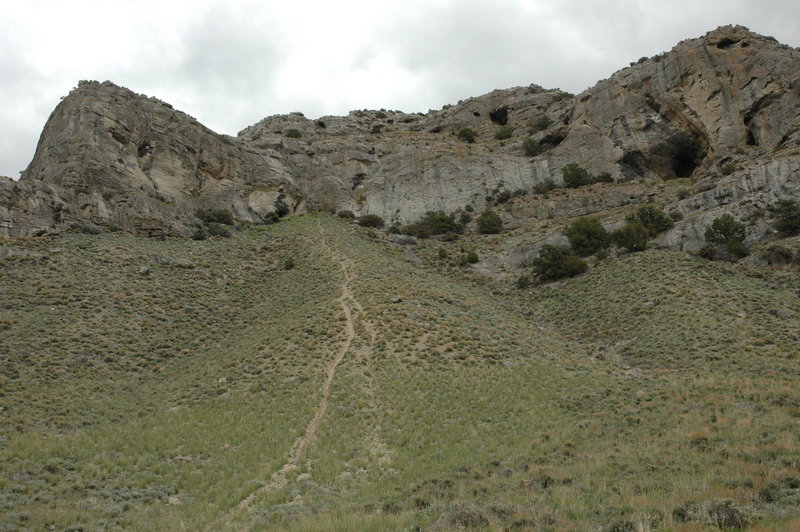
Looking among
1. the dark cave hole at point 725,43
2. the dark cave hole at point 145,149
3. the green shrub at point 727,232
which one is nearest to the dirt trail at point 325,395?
the dark cave hole at point 145,149

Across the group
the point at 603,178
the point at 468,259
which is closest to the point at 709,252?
the point at 468,259

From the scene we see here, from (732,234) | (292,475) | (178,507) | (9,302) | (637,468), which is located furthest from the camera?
(732,234)

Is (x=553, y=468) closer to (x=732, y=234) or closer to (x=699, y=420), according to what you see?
(x=699, y=420)

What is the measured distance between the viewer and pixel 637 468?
11.8 meters

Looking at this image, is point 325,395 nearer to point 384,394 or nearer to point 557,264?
point 384,394

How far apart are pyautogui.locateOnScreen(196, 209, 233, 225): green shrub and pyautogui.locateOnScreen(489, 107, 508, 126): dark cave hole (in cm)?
4749

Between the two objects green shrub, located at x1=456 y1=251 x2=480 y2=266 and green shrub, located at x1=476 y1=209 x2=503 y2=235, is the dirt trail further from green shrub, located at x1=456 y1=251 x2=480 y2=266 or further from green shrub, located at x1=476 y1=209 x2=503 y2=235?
green shrub, located at x1=476 y1=209 x2=503 y2=235

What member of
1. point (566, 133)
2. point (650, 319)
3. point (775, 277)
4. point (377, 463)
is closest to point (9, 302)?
point (377, 463)

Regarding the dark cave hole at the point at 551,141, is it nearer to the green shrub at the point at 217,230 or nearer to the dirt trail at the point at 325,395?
the dirt trail at the point at 325,395

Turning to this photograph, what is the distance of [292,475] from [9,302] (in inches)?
894

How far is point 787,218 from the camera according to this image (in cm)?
3488

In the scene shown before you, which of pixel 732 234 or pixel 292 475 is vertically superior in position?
pixel 732 234

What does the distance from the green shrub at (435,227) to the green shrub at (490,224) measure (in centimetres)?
236

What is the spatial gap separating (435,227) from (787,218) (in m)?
30.5
